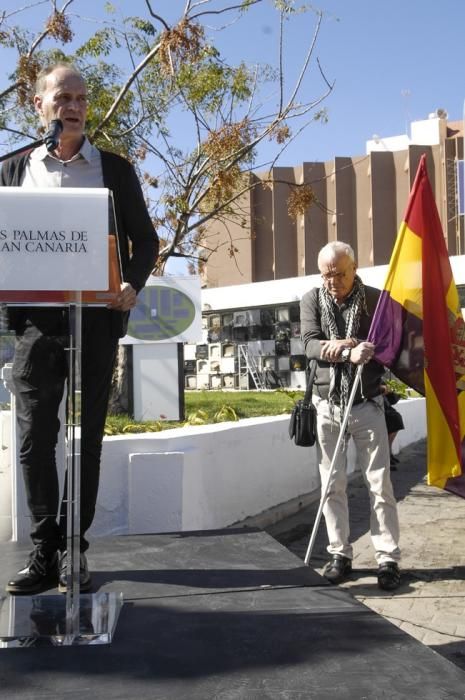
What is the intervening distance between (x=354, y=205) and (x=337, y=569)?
4541 cm

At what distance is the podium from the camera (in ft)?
7.65

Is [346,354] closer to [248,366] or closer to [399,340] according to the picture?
[399,340]

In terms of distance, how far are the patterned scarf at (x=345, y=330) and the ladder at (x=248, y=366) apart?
21947mm

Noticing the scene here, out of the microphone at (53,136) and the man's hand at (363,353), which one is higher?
the microphone at (53,136)

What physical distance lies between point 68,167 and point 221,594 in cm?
180

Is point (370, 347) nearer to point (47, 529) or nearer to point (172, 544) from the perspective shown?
point (172, 544)

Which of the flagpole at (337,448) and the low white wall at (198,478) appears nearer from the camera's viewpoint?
the flagpole at (337,448)

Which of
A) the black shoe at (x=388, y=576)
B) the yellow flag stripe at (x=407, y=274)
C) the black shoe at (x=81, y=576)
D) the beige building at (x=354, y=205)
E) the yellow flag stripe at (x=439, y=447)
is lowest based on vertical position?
the black shoe at (x=388, y=576)

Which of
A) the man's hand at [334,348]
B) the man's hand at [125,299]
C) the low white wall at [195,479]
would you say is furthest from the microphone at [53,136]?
the low white wall at [195,479]

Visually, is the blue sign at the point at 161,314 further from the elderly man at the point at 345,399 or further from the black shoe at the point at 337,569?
the black shoe at the point at 337,569

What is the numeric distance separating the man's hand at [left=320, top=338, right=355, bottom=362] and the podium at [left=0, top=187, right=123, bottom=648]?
202 cm

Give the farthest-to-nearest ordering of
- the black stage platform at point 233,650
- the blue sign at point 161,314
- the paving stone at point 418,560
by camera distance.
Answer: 1. the blue sign at point 161,314
2. the paving stone at point 418,560
3. the black stage platform at point 233,650

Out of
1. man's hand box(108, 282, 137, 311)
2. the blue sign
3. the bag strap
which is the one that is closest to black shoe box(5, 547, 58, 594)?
man's hand box(108, 282, 137, 311)

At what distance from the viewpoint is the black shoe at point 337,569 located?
454 cm
